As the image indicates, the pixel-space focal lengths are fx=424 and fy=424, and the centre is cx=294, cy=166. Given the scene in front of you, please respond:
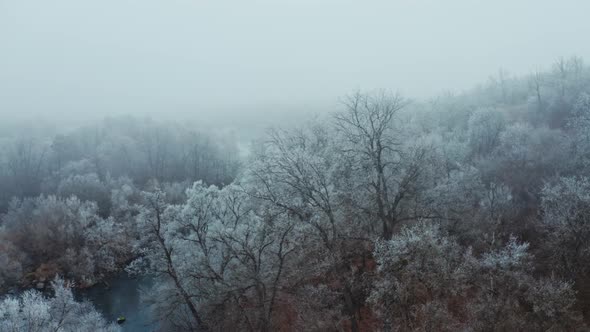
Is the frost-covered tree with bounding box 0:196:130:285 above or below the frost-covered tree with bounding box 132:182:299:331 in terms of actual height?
below

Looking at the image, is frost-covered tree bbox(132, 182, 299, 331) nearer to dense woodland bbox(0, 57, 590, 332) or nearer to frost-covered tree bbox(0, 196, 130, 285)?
dense woodland bbox(0, 57, 590, 332)

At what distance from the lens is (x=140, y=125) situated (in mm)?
110562

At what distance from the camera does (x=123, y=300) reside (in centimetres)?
4041

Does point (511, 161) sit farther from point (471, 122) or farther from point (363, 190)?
point (363, 190)

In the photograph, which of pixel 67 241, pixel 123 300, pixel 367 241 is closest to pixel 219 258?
pixel 367 241

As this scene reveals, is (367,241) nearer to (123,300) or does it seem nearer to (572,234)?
(572,234)

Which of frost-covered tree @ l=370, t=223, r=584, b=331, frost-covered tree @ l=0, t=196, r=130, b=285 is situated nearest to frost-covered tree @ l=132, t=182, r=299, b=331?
frost-covered tree @ l=370, t=223, r=584, b=331

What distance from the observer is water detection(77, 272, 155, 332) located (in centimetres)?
3494

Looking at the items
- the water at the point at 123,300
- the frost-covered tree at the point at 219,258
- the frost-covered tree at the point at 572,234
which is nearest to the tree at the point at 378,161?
the frost-covered tree at the point at 219,258

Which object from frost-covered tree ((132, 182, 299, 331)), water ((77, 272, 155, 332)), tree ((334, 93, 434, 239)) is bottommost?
water ((77, 272, 155, 332))

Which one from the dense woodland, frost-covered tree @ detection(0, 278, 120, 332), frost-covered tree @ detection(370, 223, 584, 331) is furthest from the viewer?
frost-covered tree @ detection(0, 278, 120, 332)

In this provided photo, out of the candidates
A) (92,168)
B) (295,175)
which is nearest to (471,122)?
(295,175)

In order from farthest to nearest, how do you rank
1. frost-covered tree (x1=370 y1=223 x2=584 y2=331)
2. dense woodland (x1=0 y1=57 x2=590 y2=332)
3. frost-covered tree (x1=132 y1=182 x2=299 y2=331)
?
frost-covered tree (x1=132 y1=182 x2=299 y2=331) → dense woodland (x1=0 y1=57 x2=590 y2=332) → frost-covered tree (x1=370 y1=223 x2=584 y2=331)

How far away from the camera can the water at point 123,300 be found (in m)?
34.9
